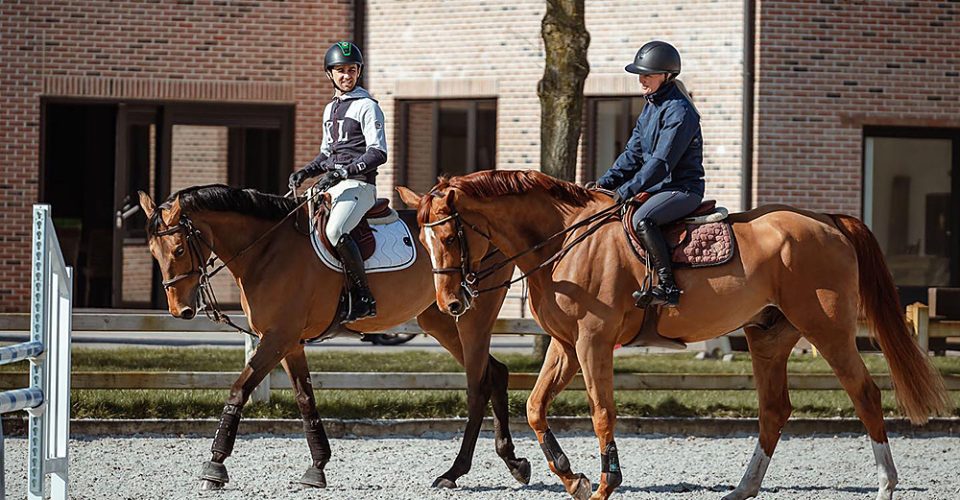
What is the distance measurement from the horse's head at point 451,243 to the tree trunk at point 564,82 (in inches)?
248

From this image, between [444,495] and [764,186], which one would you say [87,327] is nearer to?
[444,495]

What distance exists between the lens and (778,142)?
18953 millimetres

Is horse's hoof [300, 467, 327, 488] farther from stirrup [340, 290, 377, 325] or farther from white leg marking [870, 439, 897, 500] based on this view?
white leg marking [870, 439, 897, 500]

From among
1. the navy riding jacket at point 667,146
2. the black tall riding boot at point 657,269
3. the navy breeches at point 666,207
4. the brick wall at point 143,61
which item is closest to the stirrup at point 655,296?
the black tall riding boot at point 657,269

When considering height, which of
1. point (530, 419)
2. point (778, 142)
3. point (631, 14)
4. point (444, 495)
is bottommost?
point (444, 495)

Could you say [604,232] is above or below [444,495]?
above

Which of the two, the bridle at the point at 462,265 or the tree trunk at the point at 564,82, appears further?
the tree trunk at the point at 564,82

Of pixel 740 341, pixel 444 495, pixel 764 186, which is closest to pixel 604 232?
pixel 444 495

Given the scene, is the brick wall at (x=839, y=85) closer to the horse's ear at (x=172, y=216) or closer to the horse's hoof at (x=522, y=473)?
the horse's hoof at (x=522, y=473)

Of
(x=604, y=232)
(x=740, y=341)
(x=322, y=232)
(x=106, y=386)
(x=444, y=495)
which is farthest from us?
(x=740, y=341)

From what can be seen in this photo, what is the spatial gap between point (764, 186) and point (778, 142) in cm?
65

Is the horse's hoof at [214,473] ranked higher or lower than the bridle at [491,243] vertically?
lower

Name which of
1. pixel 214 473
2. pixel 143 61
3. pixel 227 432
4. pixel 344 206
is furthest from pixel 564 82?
pixel 143 61

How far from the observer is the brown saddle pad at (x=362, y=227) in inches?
363
